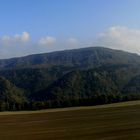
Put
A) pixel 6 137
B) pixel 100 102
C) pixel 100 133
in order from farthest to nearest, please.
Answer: pixel 100 102
pixel 6 137
pixel 100 133

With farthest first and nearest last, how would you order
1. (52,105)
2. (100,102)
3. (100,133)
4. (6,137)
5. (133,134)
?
(52,105)
(100,102)
(6,137)
(100,133)
(133,134)

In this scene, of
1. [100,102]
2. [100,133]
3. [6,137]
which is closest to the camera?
[100,133]

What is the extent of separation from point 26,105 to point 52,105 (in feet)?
34.0

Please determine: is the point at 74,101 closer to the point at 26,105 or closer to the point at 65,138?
the point at 26,105

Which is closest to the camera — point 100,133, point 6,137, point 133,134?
point 133,134

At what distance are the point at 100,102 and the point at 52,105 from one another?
14786 millimetres

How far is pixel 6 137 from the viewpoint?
3697 cm

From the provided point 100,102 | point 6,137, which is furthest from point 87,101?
Answer: point 6,137

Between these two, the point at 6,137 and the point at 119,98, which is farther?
the point at 119,98

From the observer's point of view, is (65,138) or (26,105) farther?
(26,105)

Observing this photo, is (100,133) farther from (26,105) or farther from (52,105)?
(26,105)

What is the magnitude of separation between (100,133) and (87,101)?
69054mm

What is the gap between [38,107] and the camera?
107688mm

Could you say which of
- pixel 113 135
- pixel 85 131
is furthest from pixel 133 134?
pixel 85 131
